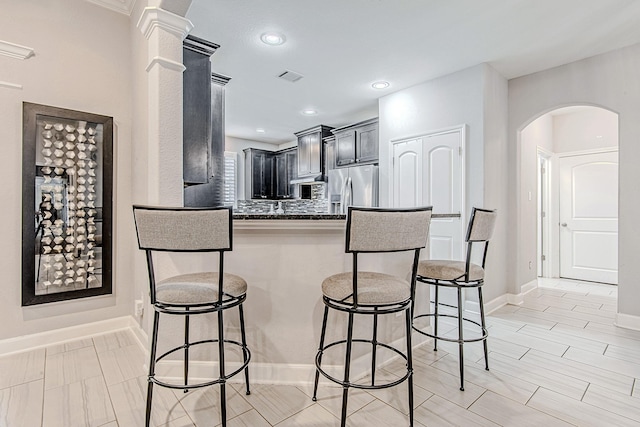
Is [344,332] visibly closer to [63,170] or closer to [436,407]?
[436,407]

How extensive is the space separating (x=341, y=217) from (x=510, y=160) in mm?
2895

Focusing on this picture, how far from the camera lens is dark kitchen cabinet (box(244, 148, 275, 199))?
679cm

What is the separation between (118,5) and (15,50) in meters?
0.86

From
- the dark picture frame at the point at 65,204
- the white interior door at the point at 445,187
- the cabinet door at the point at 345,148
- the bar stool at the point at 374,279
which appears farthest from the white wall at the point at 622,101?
the dark picture frame at the point at 65,204

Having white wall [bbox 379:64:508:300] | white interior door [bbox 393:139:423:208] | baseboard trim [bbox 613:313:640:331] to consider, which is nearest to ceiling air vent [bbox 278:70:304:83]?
white wall [bbox 379:64:508:300]

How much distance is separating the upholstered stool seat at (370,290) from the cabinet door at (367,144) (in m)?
3.25

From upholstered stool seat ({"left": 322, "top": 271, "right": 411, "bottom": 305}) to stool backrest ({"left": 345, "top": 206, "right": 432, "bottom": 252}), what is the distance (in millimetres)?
209

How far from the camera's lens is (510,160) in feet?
12.0

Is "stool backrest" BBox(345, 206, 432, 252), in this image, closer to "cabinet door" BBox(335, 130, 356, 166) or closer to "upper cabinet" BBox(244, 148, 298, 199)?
"cabinet door" BBox(335, 130, 356, 166)

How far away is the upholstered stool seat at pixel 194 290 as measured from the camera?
141 cm

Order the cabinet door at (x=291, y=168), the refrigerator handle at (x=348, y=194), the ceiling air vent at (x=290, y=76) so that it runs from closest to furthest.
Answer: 1. the ceiling air vent at (x=290, y=76)
2. the refrigerator handle at (x=348, y=194)
3. the cabinet door at (x=291, y=168)

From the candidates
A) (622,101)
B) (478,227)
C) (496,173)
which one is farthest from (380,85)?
(478,227)

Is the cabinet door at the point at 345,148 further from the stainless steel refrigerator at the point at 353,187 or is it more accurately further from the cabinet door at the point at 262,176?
the cabinet door at the point at 262,176

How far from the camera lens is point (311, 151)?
19.3ft
